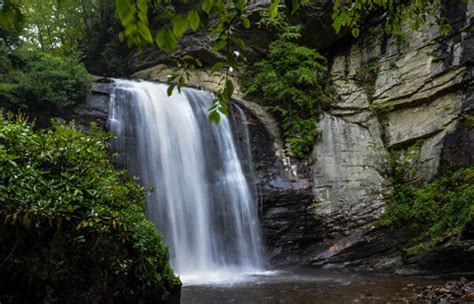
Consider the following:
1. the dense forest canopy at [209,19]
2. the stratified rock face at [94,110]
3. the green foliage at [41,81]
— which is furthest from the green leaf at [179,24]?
the green foliage at [41,81]

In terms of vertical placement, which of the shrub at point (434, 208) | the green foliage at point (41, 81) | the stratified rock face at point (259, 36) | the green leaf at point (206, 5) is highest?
the stratified rock face at point (259, 36)

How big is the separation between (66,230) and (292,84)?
1091cm

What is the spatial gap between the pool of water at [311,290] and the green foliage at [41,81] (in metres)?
6.15

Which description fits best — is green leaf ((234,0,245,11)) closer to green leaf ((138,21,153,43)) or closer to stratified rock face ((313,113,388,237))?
green leaf ((138,21,153,43))

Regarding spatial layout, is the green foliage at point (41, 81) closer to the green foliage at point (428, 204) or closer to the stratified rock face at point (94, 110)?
the stratified rock face at point (94, 110)

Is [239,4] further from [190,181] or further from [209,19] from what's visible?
[190,181]

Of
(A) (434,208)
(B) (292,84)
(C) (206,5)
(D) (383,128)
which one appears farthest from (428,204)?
(C) (206,5)

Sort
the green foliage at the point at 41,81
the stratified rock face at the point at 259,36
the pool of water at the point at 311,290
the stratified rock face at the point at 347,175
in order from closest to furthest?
the pool of water at the point at 311,290 < the green foliage at the point at 41,81 < the stratified rock face at the point at 347,175 < the stratified rock face at the point at 259,36

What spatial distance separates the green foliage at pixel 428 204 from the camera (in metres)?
8.92

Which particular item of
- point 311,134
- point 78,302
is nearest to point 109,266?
point 78,302

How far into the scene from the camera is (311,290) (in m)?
7.55

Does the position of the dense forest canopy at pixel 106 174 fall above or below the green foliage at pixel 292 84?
below

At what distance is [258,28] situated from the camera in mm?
14227

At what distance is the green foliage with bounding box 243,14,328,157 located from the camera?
12734 millimetres
